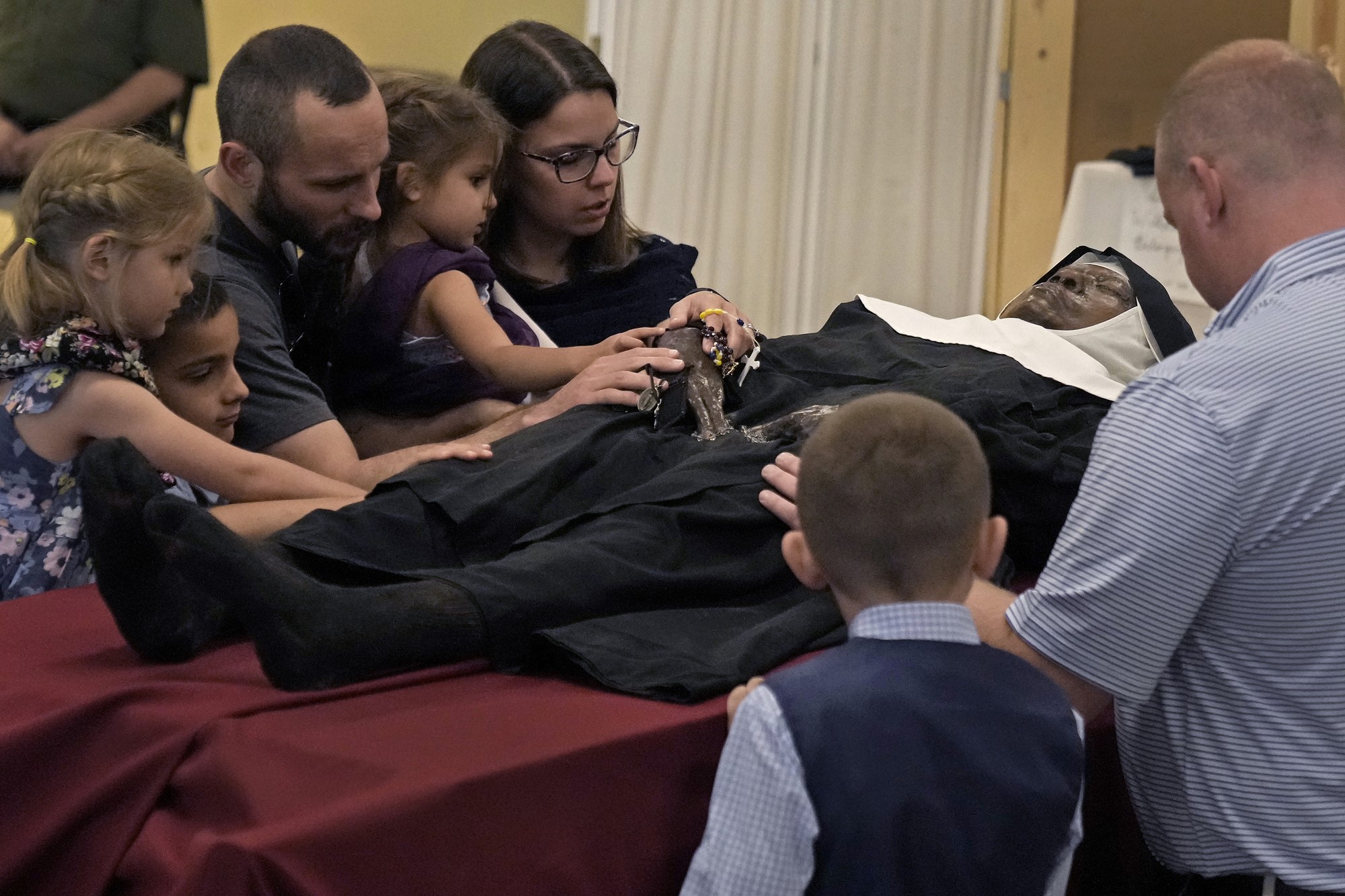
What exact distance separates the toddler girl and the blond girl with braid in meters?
0.60

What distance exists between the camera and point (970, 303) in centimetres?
486

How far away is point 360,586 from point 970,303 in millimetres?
3708

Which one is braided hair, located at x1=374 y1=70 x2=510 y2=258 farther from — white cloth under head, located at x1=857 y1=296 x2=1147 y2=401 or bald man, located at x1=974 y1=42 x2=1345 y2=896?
bald man, located at x1=974 y1=42 x2=1345 y2=896

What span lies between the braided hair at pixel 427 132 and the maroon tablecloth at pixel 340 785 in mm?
1192

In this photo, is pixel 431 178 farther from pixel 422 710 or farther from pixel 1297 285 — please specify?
pixel 1297 285

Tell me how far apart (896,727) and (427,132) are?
5.16ft

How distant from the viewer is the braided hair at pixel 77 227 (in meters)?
1.63

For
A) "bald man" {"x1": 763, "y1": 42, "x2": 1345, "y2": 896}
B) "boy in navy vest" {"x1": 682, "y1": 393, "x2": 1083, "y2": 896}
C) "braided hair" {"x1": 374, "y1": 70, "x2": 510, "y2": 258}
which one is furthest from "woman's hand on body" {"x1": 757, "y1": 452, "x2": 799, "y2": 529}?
"braided hair" {"x1": 374, "y1": 70, "x2": 510, "y2": 258}

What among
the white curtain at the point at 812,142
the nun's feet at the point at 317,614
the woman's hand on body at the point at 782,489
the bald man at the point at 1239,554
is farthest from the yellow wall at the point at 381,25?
the bald man at the point at 1239,554

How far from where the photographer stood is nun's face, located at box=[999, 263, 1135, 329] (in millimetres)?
2369

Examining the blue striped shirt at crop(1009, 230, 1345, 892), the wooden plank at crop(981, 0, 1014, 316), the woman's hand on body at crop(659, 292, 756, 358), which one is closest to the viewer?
the blue striped shirt at crop(1009, 230, 1345, 892)

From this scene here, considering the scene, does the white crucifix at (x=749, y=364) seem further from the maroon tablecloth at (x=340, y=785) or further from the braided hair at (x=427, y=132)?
the maroon tablecloth at (x=340, y=785)

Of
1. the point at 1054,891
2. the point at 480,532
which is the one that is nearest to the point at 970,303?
the point at 480,532

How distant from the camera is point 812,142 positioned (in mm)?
4633
